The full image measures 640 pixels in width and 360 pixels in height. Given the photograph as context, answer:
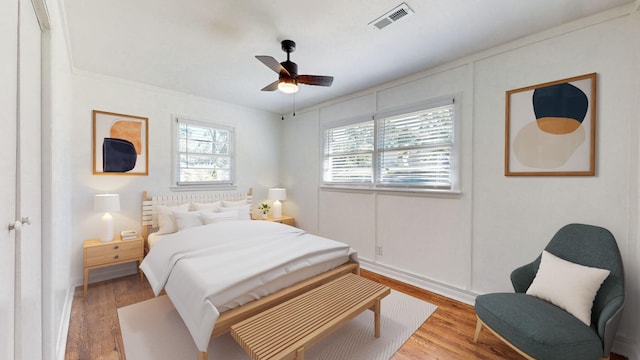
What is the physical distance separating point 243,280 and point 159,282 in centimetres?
95

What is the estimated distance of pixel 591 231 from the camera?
201 cm

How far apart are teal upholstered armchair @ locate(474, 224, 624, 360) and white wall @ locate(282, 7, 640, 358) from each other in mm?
227

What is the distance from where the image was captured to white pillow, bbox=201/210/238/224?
3490 millimetres

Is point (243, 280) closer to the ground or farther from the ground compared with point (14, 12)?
closer to the ground

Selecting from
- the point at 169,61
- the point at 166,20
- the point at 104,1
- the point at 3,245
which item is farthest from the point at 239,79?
the point at 3,245

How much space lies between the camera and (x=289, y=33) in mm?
2305

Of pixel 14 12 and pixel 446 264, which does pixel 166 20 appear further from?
pixel 446 264

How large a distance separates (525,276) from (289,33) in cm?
294

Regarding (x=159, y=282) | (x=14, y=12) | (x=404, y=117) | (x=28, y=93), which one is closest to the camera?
(x=14, y=12)

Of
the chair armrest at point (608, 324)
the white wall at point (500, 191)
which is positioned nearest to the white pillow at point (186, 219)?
the white wall at point (500, 191)

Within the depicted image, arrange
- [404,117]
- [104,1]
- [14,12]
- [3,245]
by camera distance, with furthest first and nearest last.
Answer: [404,117], [104,1], [14,12], [3,245]

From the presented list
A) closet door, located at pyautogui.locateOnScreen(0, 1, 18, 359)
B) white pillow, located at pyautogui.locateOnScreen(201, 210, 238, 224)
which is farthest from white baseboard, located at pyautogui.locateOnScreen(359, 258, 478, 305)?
closet door, located at pyautogui.locateOnScreen(0, 1, 18, 359)

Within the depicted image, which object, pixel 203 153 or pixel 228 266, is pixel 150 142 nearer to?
pixel 203 153

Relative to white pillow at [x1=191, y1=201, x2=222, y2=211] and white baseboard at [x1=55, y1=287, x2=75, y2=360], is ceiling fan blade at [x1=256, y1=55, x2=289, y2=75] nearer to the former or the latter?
white pillow at [x1=191, y1=201, x2=222, y2=211]
